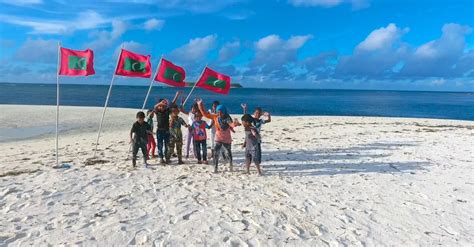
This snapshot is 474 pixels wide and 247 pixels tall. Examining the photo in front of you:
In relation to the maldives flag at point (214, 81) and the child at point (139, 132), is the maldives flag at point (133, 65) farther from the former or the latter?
the maldives flag at point (214, 81)

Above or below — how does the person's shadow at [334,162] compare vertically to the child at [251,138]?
below

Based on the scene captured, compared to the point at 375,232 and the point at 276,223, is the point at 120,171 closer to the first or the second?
the point at 276,223

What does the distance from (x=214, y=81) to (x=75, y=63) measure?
12.7 feet

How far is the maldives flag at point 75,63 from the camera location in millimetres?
9112

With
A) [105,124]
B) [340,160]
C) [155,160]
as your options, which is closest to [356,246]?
[340,160]

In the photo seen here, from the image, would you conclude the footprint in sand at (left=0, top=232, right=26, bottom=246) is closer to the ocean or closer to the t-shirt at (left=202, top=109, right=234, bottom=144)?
the t-shirt at (left=202, top=109, right=234, bottom=144)

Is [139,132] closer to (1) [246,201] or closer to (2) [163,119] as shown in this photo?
(2) [163,119]

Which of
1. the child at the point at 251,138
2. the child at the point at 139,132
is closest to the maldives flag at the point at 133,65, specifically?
the child at the point at 139,132

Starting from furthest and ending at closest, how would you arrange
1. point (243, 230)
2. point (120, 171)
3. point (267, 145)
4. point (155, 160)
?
point (267, 145) → point (155, 160) → point (120, 171) → point (243, 230)

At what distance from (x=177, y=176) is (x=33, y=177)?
3.37 meters

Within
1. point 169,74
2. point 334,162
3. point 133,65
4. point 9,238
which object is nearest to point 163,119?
point 169,74

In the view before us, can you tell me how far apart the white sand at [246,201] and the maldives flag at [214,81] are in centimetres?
227

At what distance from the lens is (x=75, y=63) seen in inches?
361

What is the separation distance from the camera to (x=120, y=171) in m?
8.98
